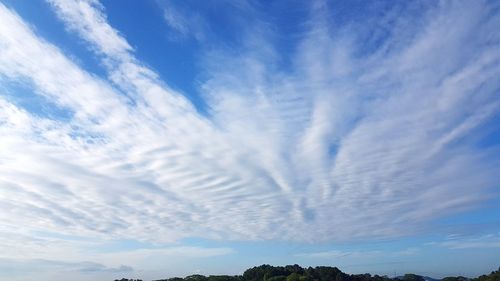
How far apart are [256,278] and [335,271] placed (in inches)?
1206

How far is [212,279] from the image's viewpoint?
17162 centimetres

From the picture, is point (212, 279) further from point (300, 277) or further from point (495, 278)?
point (495, 278)

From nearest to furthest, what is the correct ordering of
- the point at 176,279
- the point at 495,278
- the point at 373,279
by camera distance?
the point at 495,278 < the point at 373,279 < the point at 176,279

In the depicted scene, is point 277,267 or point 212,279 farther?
point 277,267

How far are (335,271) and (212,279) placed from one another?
44826 mm

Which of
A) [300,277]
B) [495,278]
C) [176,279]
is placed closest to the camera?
[495,278]

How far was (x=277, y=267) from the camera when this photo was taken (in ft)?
604

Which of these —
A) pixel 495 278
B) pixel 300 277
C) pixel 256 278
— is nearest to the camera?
pixel 495 278

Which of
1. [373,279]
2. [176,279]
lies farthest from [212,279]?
[373,279]

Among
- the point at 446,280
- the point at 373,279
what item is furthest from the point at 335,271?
the point at 446,280

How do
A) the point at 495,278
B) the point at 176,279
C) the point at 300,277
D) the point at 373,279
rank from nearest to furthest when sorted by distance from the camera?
the point at 495,278 < the point at 300,277 < the point at 373,279 < the point at 176,279

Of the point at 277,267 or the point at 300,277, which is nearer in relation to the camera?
the point at 300,277

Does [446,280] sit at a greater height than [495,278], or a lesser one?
greater

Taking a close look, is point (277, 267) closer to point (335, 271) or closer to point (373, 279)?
point (335, 271)
